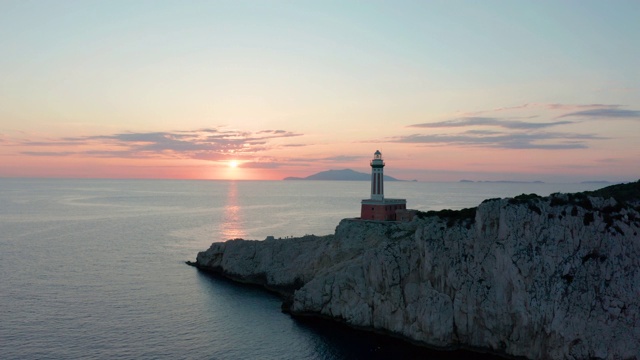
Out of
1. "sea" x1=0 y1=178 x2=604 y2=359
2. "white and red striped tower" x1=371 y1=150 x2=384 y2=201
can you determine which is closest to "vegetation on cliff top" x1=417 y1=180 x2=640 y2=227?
"sea" x1=0 y1=178 x2=604 y2=359

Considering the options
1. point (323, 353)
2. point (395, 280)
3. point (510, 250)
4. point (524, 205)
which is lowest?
point (323, 353)

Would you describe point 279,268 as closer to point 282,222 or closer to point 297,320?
point 297,320

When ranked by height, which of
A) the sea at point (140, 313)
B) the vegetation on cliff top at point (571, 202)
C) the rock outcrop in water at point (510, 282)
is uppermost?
the vegetation on cliff top at point (571, 202)

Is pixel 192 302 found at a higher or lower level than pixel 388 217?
lower

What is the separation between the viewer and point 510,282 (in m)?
46.3

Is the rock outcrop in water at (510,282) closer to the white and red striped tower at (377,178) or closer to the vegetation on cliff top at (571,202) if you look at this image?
the vegetation on cliff top at (571,202)

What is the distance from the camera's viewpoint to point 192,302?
2451 inches

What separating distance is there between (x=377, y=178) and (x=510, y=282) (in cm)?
3678

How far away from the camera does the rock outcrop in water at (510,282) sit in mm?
42938

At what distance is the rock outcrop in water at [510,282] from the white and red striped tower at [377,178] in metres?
21.9

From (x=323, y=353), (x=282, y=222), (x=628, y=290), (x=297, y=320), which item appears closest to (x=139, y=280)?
(x=297, y=320)

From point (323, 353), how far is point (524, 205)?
25.5 m

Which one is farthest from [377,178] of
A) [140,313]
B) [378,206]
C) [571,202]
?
[140,313]

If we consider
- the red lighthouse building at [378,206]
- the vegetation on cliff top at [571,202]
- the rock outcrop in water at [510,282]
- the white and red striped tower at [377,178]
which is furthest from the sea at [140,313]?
the white and red striped tower at [377,178]
